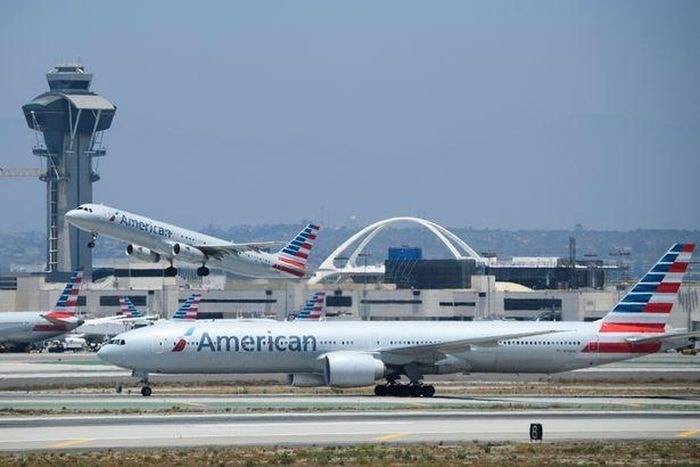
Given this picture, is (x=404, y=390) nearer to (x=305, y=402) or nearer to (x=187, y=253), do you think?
(x=305, y=402)

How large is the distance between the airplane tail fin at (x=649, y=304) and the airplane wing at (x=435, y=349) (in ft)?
15.6

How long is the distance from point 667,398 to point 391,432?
23929mm

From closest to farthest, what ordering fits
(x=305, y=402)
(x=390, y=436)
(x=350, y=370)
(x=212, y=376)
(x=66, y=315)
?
1. (x=390, y=436)
2. (x=305, y=402)
3. (x=350, y=370)
4. (x=212, y=376)
5. (x=66, y=315)

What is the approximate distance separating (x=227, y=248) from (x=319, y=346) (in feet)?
127

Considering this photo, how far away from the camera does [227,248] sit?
118 meters

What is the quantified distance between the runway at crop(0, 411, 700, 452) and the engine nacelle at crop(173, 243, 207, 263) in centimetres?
5133

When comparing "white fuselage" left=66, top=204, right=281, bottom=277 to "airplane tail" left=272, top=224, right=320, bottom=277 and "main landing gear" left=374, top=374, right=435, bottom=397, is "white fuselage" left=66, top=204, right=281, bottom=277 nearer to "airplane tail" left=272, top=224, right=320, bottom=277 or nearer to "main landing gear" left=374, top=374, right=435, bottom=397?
"airplane tail" left=272, top=224, right=320, bottom=277

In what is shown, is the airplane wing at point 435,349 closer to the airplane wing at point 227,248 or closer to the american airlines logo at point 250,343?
the american airlines logo at point 250,343

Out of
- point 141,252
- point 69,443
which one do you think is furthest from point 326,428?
point 141,252

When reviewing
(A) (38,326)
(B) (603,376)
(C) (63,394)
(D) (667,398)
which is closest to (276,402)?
(C) (63,394)

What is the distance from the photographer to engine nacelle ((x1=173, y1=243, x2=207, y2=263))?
375 ft

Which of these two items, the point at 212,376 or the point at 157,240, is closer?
the point at 212,376

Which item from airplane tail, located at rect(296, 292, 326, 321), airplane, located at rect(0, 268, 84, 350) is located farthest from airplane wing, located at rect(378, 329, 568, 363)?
airplane, located at rect(0, 268, 84, 350)

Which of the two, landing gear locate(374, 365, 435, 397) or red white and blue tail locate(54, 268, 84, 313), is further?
red white and blue tail locate(54, 268, 84, 313)
